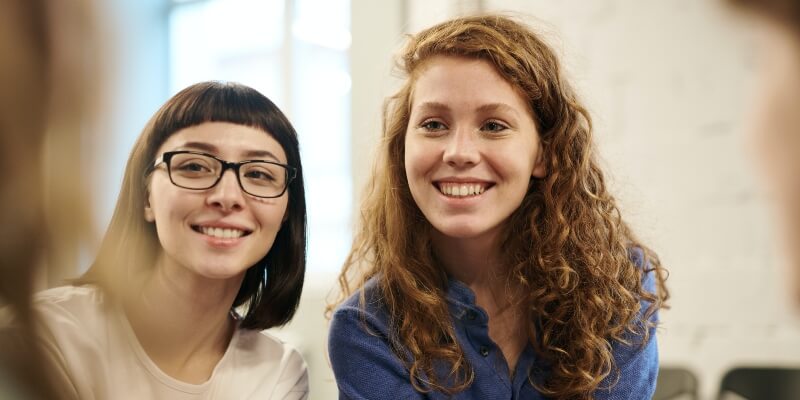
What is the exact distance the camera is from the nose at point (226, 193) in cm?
58

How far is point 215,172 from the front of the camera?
57cm

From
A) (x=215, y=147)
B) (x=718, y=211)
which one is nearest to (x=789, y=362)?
(x=718, y=211)

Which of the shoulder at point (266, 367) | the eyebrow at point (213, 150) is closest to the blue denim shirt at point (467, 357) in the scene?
the shoulder at point (266, 367)

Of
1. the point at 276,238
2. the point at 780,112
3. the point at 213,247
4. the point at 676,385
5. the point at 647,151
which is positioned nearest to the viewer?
the point at 780,112

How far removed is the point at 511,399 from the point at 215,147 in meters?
0.51

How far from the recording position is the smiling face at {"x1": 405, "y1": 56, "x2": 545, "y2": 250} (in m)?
0.85

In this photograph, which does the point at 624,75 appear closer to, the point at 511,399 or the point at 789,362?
the point at 789,362

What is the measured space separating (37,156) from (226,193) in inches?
17.2

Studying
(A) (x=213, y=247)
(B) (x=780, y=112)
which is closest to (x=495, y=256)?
(A) (x=213, y=247)

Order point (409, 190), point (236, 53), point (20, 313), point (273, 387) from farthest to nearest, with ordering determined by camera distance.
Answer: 1. point (409, 190)
2. point (273, 387)
3. point (236, 53)
4. point (20, 313)

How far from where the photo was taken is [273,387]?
75 centimetres

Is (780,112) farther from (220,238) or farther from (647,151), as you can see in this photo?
(647,151)

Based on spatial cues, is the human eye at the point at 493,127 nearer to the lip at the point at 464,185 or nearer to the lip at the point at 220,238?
the lip at the point at 464,185

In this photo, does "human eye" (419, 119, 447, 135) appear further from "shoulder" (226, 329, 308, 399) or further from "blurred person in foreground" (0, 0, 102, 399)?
"blurred person in foreground" (0, 0, 102, 399)
